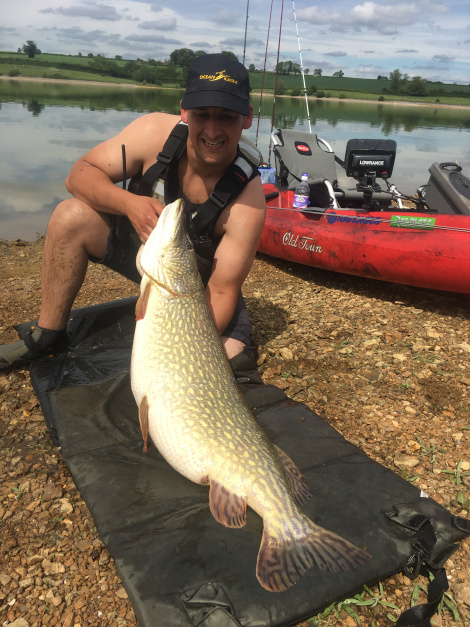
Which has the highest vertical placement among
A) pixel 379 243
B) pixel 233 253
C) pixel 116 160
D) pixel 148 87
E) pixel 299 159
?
pixel 148 87

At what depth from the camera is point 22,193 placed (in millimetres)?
12852

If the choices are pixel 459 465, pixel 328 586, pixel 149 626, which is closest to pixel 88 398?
pixel 149 626

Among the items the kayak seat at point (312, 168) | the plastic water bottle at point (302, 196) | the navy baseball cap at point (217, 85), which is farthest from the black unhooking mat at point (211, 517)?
the kayak seat at point (312, 168)

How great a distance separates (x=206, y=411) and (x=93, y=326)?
2.33 m

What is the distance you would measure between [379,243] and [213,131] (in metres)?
3.21

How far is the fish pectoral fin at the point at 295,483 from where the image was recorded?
258cm

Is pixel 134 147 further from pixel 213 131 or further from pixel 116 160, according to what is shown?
pixel 213 131

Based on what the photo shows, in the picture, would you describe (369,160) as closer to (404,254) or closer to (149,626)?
(404,254)

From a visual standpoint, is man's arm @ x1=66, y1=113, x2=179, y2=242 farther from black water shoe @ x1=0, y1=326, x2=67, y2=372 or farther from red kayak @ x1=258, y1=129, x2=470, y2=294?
red kayak @ x1=258, y1=129, x2=470, y2=294

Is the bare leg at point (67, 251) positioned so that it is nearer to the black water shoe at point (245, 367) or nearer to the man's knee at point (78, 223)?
the man's knee at point (78, 223)

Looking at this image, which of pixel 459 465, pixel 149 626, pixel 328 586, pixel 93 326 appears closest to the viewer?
pixel 149 626

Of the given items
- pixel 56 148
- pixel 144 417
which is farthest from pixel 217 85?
pixel 56 148

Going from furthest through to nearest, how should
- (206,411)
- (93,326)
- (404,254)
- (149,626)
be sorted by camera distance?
1. (404,254)
2. (93,326)
3. (206,411)
4. (149,626)

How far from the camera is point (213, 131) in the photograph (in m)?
3.48
